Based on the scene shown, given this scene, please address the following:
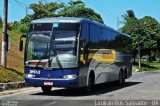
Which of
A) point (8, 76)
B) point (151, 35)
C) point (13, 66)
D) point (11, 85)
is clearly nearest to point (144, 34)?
point (151, 35)

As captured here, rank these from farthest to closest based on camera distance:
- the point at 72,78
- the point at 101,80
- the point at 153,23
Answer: the point at 153,23 < the point at 101,80 < the point at 72,78

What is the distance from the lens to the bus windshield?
1934cm

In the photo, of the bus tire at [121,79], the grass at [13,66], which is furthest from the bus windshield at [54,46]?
the bus tire at [121,79]

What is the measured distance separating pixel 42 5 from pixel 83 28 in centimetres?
4886

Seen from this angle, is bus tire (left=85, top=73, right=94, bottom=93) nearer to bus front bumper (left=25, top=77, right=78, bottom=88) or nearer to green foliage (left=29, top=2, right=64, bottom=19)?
bus front bumper (left=25, top=77, right=78, bottom=88)

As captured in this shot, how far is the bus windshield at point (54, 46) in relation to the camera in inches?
762

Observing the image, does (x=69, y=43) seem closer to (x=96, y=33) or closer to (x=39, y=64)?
(x=39, y=64)

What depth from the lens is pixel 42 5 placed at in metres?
68.4

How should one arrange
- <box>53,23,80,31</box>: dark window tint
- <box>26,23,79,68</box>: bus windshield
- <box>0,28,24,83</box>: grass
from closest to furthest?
<box>26,23,79,68</box>: bus windshield, <box>53,23,80,31</box>: dark window tint, <box>0,28,24,83</box>: grass

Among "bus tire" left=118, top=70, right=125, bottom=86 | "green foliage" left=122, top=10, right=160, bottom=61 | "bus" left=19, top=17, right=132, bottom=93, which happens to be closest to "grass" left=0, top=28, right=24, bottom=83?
"bus" left=19, top=17, right=132, bottom=93

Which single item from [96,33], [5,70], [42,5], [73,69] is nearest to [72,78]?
[73,69]

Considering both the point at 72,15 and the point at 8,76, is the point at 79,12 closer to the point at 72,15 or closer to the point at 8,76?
the point at 72,15

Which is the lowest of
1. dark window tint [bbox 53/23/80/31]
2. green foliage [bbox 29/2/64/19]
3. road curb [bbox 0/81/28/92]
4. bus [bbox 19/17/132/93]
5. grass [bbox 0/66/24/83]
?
road curb [bbox 0/81/28/92]

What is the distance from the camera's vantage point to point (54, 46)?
63.9 ft
